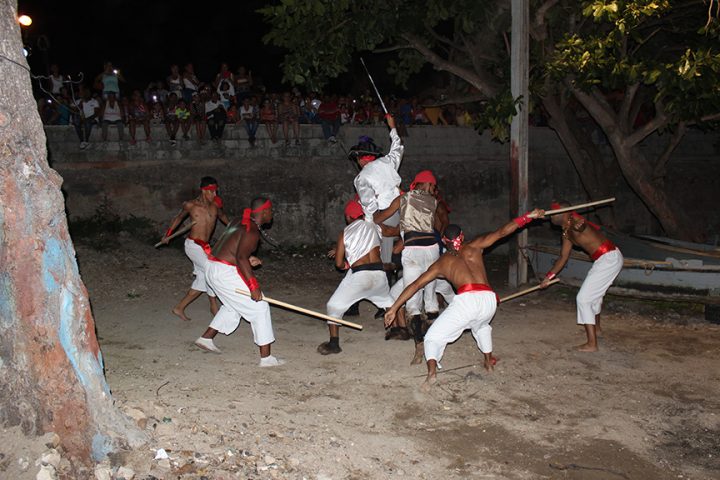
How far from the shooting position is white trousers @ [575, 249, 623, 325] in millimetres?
8164

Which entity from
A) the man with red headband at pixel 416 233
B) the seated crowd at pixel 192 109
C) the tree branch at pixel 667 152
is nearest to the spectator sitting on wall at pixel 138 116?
the seated crowd at pixel 192 109

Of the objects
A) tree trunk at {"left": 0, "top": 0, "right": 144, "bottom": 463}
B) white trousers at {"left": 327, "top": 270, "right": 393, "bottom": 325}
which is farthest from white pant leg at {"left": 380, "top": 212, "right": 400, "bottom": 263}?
tree trunk at {"left": 0, "top": 0, "right": 144, "bottom": 463}

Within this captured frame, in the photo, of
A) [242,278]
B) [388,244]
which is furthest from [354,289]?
[388,244]

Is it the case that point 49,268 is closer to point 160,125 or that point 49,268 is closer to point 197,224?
A: point 197,224

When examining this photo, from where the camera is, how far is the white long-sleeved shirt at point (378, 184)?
8.70 m

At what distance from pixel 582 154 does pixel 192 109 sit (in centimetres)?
805

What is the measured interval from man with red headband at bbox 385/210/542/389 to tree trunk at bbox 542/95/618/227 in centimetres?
665

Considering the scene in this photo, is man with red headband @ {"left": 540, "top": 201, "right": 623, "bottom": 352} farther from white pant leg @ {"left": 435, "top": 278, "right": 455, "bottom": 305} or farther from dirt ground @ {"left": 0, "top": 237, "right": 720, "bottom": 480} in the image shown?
white pant leg @ {"left": 435, "top": 278, "right": 455, "bottom": 305}

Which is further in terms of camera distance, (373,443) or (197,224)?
(197,224)

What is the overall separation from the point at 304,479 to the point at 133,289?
6900 mm

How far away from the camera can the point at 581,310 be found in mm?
8188

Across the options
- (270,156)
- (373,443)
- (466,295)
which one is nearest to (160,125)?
(270,156)

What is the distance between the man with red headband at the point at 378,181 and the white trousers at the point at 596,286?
2.62 meters

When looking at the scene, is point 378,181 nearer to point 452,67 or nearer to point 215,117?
point 452,67
